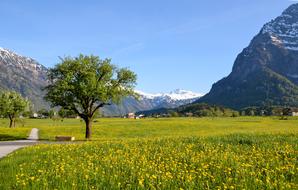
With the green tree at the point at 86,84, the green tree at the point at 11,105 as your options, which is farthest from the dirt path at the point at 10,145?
the green tree at the point at 11,105

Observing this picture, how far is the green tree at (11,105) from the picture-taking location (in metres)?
107

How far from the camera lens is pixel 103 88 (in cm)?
6116

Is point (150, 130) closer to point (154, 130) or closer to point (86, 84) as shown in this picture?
point (154, 130)

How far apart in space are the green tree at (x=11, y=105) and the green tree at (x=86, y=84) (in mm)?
49313

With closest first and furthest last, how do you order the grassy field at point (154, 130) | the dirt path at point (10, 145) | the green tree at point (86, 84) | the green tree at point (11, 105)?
the dirt path at point (10, 145), the green tree at point (86, 84), the grassy field at point (154, 130), the green tree at point (11, 105)

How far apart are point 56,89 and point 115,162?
4551cm

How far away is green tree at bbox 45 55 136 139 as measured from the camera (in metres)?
60.4

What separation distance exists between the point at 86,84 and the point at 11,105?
56.5 metres

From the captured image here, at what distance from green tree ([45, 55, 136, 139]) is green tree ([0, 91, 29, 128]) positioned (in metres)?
49.3

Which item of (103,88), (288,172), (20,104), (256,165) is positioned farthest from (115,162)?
(20,104)

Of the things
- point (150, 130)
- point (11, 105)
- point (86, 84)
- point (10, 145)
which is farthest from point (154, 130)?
point (11, 105)

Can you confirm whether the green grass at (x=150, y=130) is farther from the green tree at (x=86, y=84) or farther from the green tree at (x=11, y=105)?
the green tree at (x=11, y=105)

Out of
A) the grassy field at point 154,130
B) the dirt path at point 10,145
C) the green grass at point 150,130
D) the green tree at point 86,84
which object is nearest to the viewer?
the dirt path at point 10,145

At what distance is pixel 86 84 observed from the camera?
60812 mm
